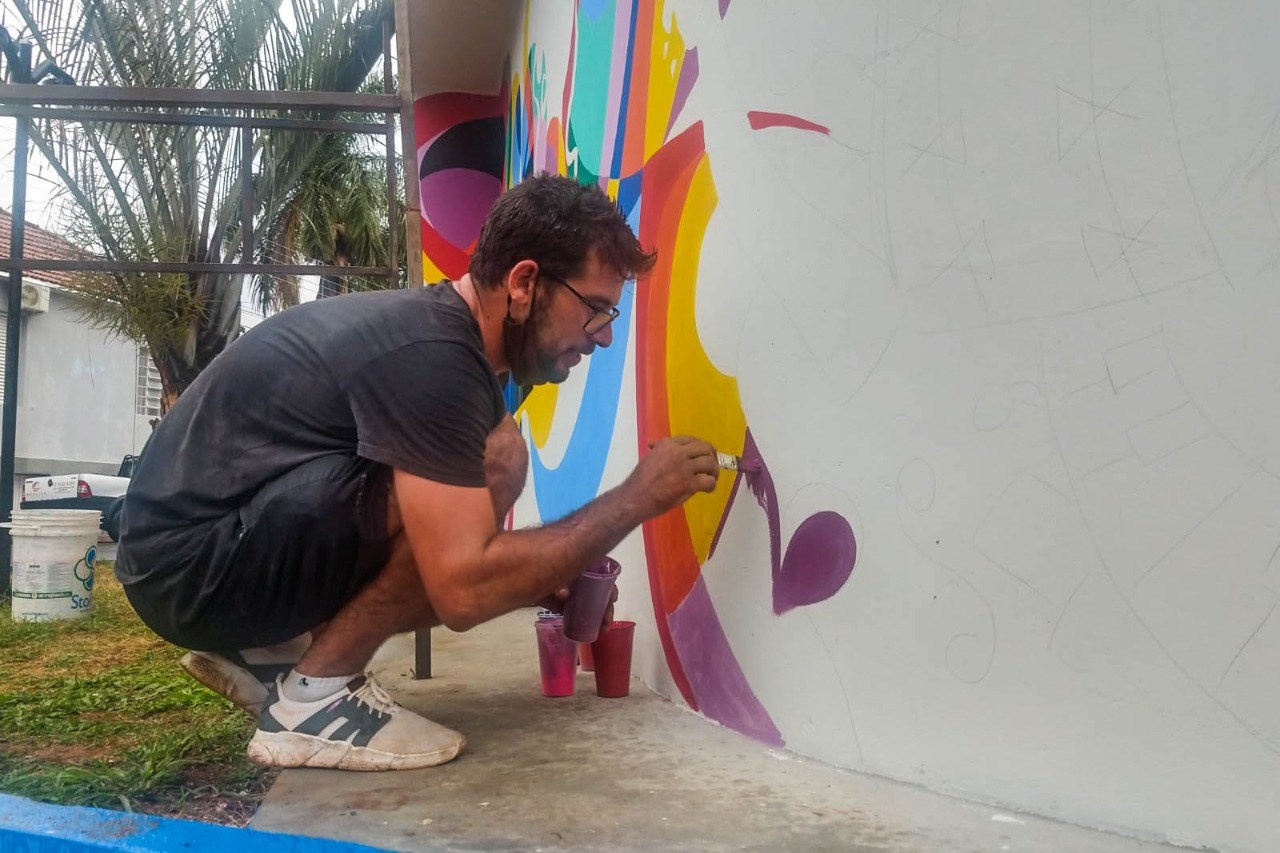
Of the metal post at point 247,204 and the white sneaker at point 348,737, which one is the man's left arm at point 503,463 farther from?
the metal post at point 247,204

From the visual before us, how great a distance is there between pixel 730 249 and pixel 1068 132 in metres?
0.84

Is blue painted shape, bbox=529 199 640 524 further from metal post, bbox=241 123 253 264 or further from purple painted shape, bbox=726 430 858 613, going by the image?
metal post, bbox=241 123 253 264

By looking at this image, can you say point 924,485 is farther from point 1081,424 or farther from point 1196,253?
point 1196,253

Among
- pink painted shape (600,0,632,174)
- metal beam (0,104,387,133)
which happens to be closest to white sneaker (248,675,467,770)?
pink painted shape (600,0,632,174)

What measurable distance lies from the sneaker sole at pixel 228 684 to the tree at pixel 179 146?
3.96 metres

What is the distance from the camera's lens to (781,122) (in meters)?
2.07

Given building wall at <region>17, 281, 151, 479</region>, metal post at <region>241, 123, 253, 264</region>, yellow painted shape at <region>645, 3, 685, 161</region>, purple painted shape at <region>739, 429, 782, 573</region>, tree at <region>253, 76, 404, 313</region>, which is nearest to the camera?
purple painted shape at <region>739, 429, 782, 573</region>

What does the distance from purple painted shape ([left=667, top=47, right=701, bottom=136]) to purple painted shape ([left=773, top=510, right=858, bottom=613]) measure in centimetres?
116

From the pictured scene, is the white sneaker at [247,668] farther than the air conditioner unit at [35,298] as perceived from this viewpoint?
No

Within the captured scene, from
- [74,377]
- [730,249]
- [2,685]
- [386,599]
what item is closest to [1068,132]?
[730,249]

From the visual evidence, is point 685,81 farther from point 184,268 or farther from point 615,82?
point 184,268

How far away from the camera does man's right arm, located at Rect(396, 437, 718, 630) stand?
1.81 metres

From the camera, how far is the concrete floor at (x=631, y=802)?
1533 mm

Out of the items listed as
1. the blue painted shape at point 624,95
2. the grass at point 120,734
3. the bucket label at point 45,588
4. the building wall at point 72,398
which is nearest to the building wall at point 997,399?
the blue painted shape at point 624,95
